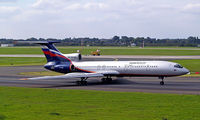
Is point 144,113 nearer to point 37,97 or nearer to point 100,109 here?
point 100,109

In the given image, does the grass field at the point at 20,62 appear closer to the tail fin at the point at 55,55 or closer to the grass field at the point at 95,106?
the tail fin at the point at 55,55

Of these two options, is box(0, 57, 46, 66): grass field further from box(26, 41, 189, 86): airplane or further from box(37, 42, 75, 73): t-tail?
box(26, 41, 189, 86): airplane

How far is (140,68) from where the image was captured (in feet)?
146

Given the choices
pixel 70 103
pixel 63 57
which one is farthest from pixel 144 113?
pixel 63 57

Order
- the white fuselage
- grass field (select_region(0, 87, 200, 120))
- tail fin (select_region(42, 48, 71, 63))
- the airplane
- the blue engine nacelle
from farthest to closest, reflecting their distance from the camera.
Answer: tail fin (select_region(42, 48, 71, 63)), the blue engine nacelle, the airplane, the white fuselage, grass field (select_region(0, 87, 200, 120))

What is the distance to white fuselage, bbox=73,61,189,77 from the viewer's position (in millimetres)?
43281

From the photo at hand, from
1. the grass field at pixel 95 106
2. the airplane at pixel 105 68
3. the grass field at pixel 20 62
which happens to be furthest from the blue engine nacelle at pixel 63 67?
the grass field at pixel 20 62

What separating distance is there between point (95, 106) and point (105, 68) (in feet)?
63.1

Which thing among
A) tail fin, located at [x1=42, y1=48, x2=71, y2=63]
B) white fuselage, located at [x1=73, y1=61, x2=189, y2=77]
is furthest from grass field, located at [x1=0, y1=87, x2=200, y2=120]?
tail fin, located at [x1=42, y1=48, x2=71, y2=63]

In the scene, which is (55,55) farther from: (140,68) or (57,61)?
(140,68)

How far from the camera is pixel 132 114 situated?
24.4 meters

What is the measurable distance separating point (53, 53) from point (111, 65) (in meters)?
8.22

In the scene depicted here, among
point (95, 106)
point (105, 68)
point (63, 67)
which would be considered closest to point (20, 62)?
point (63, 67)

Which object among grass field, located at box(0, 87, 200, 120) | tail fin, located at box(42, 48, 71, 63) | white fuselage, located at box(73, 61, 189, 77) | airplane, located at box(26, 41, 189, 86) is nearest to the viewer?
grass field, located at box(0, 87, 200, 120)
